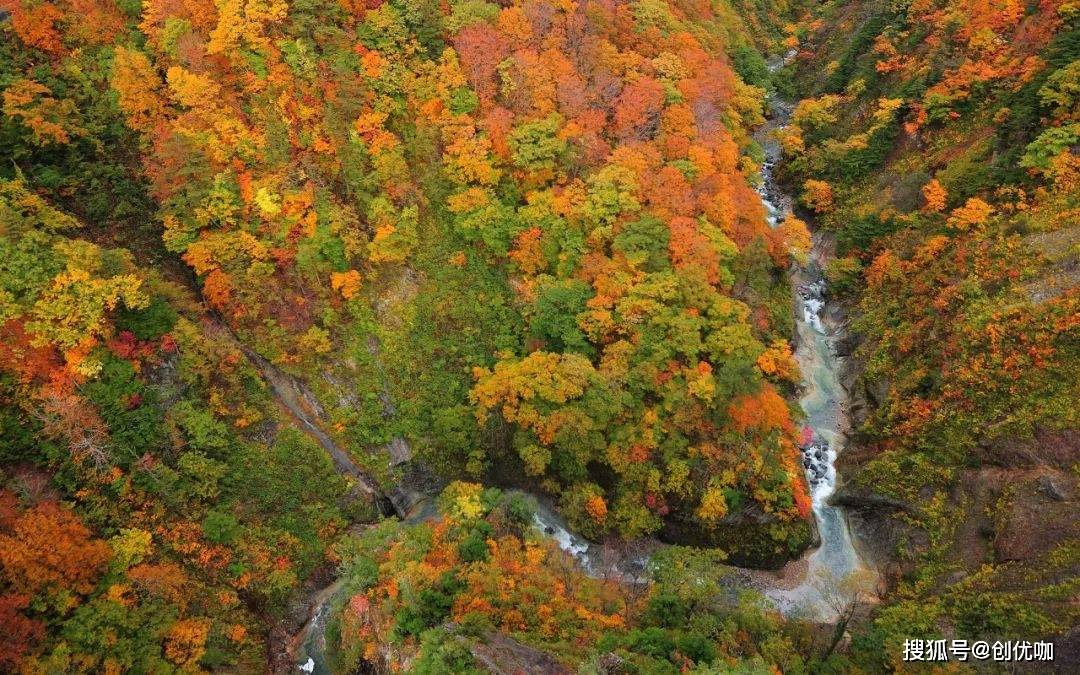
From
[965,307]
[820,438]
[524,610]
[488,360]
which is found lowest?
[820,438]

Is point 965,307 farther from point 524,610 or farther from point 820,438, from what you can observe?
point 524,610

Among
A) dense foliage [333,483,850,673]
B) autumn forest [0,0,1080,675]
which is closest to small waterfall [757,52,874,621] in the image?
autumn forest [0,0,1080,675]

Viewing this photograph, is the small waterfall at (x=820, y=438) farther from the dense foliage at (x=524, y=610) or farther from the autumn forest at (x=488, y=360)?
the dense foliage at (x=524, y=610)

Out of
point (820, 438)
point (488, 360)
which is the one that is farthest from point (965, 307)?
point (488, 360)

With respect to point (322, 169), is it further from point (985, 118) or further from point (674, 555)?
point (985, 118)

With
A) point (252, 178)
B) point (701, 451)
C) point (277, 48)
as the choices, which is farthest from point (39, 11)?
point (701, 451)

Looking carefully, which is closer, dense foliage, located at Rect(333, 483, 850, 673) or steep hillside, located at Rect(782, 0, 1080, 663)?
dense foliage, located at Rect(333, 483, 850, 673)

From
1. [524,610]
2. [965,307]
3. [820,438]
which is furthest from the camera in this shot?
[820,438]

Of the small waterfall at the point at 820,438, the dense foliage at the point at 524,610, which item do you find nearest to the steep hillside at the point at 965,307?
the small waterfall at the point at 820,438

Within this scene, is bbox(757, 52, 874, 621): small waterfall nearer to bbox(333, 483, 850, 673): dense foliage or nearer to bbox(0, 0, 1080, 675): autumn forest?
bbox(0, 0, 1080, 675): autumn forest

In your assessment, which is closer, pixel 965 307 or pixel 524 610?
pixel 524 610
